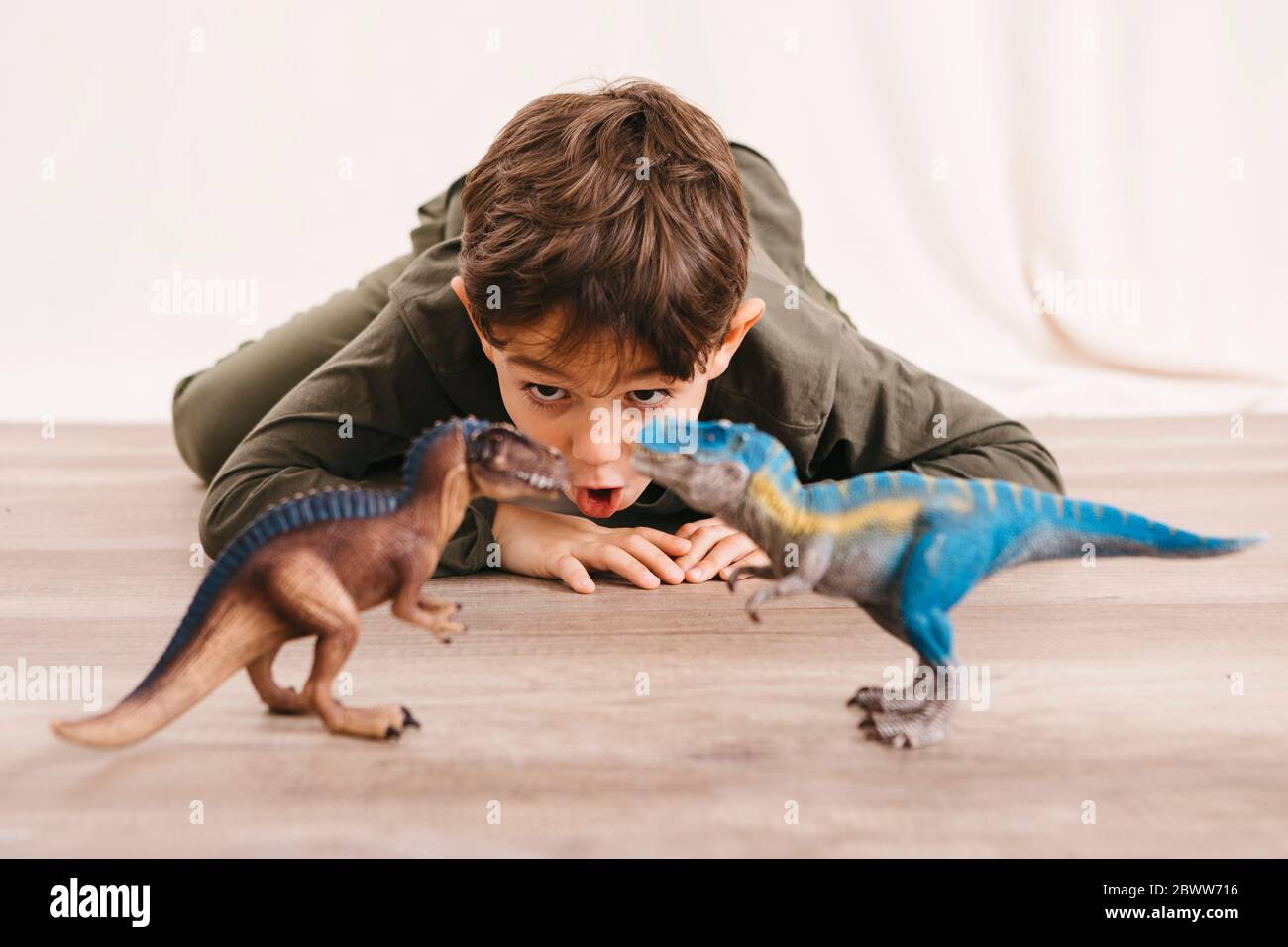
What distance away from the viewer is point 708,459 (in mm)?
1046

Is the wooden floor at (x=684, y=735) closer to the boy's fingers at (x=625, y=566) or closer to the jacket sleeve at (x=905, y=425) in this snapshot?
the boy's fingers at (x=625, y=566)

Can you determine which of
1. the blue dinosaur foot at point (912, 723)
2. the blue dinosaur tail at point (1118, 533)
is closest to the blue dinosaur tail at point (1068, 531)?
the blue dinosaur tail at point (1118, 533)

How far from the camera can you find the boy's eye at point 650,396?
1.35 m

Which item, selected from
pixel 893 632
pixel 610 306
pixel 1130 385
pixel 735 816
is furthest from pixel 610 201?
pixel 1130 385

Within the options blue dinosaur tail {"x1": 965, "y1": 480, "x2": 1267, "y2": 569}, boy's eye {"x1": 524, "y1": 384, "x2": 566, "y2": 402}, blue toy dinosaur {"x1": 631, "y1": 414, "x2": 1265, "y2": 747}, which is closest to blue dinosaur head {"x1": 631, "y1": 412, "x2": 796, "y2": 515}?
blue toy dinosaur {"x1": 631, "y1": 414, "x2": 1265, "y2": 747}

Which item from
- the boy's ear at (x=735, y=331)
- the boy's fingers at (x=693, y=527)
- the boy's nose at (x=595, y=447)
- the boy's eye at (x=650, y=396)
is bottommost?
the boy's fingers at (x=693, y=527)

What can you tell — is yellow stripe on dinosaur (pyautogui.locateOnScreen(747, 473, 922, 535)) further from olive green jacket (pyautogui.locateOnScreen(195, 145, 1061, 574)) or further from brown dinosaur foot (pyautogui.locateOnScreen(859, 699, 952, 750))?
olive green jacket (pyautogui.locateOnScreen(195, 145, 1061, 574))

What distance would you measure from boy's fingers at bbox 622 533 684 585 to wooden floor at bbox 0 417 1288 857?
0.16ft

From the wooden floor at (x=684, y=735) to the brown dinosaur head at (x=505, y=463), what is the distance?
0.22 m

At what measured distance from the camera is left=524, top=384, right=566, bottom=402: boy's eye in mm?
1328

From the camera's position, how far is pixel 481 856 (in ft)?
3.05

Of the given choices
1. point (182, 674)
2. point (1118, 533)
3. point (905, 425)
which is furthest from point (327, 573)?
point (905, 425)

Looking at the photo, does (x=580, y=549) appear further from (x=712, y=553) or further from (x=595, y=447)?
(x=595, y=447)

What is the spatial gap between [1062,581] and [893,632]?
1.76 feet
